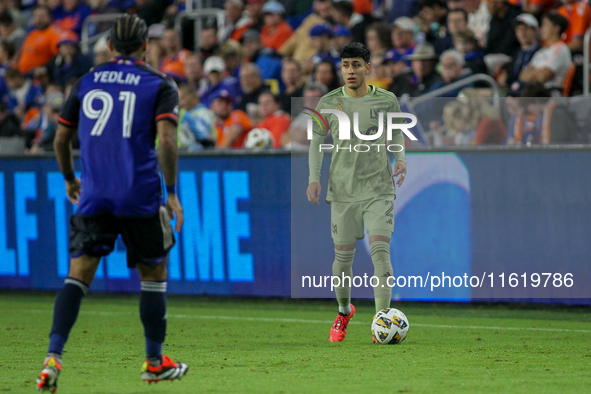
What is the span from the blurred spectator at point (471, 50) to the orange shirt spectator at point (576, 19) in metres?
1.10

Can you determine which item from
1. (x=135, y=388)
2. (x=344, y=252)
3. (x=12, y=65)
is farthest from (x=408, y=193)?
(x=12, y=65)

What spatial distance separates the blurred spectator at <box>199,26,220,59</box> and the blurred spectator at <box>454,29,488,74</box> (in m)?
5.39

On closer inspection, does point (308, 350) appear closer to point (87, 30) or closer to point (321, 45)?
point (321, 45)

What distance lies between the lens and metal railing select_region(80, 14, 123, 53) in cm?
1861

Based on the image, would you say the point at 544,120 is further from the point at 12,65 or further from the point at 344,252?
the point at 12,65

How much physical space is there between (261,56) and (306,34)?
0.84 metres

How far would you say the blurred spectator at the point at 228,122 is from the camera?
12.5 m

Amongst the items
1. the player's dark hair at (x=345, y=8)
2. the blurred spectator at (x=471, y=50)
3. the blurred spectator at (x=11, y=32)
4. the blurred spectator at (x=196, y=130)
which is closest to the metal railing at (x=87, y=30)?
the blurred spectator at (x=11, y=32)

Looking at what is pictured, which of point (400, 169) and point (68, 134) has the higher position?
point (68, 134)

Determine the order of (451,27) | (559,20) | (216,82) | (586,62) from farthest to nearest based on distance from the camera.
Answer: (216,82) → (451,27) → (559,20) → (586,62)

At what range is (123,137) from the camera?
5.03 meters

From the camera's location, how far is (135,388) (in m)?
5.23

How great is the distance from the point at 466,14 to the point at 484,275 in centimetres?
483

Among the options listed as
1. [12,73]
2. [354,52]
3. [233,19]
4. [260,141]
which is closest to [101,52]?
[233,19]
